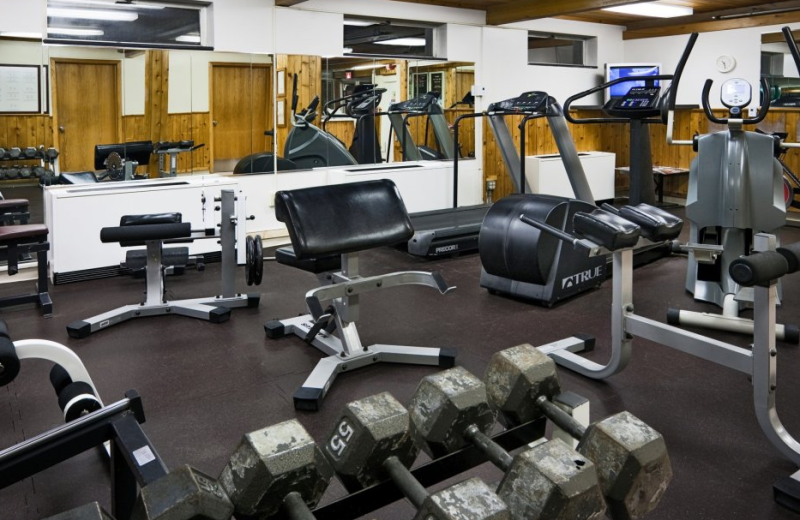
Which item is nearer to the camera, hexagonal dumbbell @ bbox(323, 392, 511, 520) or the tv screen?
hexagonal dumbbell @ bbox(323, 392, 511, 520)

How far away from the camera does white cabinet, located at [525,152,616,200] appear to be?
26.3 feet

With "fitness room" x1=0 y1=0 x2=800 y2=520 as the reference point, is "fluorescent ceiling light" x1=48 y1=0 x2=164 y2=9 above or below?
above

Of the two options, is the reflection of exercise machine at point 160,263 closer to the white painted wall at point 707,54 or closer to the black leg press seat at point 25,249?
the black leg press seat at point 25,249

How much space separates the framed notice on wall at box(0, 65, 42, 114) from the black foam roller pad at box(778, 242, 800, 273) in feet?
16.3

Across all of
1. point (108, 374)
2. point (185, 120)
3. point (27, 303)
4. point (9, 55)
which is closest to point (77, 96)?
point (9, 55)

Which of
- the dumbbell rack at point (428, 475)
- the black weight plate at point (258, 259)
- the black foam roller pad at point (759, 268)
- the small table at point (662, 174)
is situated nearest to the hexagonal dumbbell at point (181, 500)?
the dumbbell rack at point (428, 475)

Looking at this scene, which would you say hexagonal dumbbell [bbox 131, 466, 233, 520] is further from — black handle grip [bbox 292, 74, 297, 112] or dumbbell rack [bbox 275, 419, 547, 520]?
black handle grip [bbox 292, 74, 297, 112]

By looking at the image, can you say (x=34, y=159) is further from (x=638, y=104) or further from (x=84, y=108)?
(x=638, y=104)

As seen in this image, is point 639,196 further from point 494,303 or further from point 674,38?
point 674,38

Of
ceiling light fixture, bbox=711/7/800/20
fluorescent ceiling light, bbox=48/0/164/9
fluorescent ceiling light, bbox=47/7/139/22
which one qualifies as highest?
ceiling light fixture, bbox=711/7/800/20

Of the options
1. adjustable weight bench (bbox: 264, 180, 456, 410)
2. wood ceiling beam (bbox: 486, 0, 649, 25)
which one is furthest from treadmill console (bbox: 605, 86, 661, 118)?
adjustable weight bench (bbox: 264, 180, 456, 410)

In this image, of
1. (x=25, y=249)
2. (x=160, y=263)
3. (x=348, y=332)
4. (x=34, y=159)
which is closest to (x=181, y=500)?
(x=348, y=332)

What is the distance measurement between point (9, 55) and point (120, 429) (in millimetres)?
4419

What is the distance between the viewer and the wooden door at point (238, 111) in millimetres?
5957
